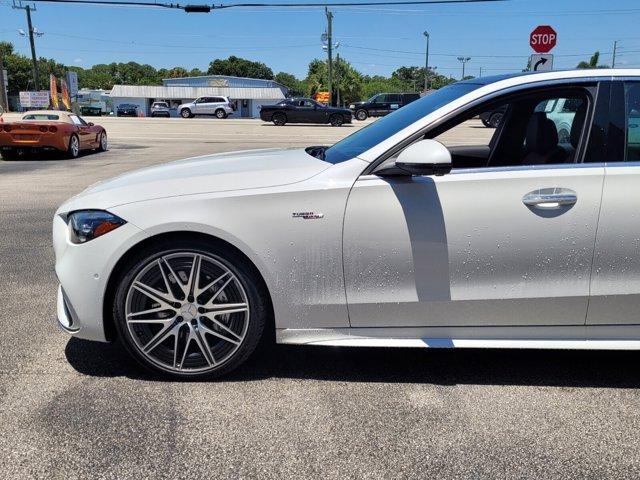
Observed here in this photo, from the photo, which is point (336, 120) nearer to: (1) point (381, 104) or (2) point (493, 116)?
(1) point (381, 104)

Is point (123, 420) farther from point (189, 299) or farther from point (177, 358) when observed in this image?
point (189, 299)

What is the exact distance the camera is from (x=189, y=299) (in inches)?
127

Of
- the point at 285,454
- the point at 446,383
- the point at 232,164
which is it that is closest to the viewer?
the point at 285,454

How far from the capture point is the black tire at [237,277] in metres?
3.14

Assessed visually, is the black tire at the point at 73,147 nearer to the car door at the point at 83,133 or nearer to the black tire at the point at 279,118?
the car door at the point at 83,133

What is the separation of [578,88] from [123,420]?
2984 mm

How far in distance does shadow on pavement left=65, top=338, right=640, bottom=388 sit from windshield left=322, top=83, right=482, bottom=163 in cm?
125

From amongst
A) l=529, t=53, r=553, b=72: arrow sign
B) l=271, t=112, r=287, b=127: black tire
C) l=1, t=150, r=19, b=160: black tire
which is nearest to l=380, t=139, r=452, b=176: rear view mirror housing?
l=529, t=53, r=553, b=72: arrow sign

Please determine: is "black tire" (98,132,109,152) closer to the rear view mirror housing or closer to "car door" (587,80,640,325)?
the rear view mirror housing

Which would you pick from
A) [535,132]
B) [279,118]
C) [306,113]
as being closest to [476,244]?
[535,132]

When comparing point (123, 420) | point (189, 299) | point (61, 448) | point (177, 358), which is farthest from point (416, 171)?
point (61, 448)

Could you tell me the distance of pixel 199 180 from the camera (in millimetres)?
3264

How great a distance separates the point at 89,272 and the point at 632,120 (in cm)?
305

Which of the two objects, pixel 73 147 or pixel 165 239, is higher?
pixel 165 239
